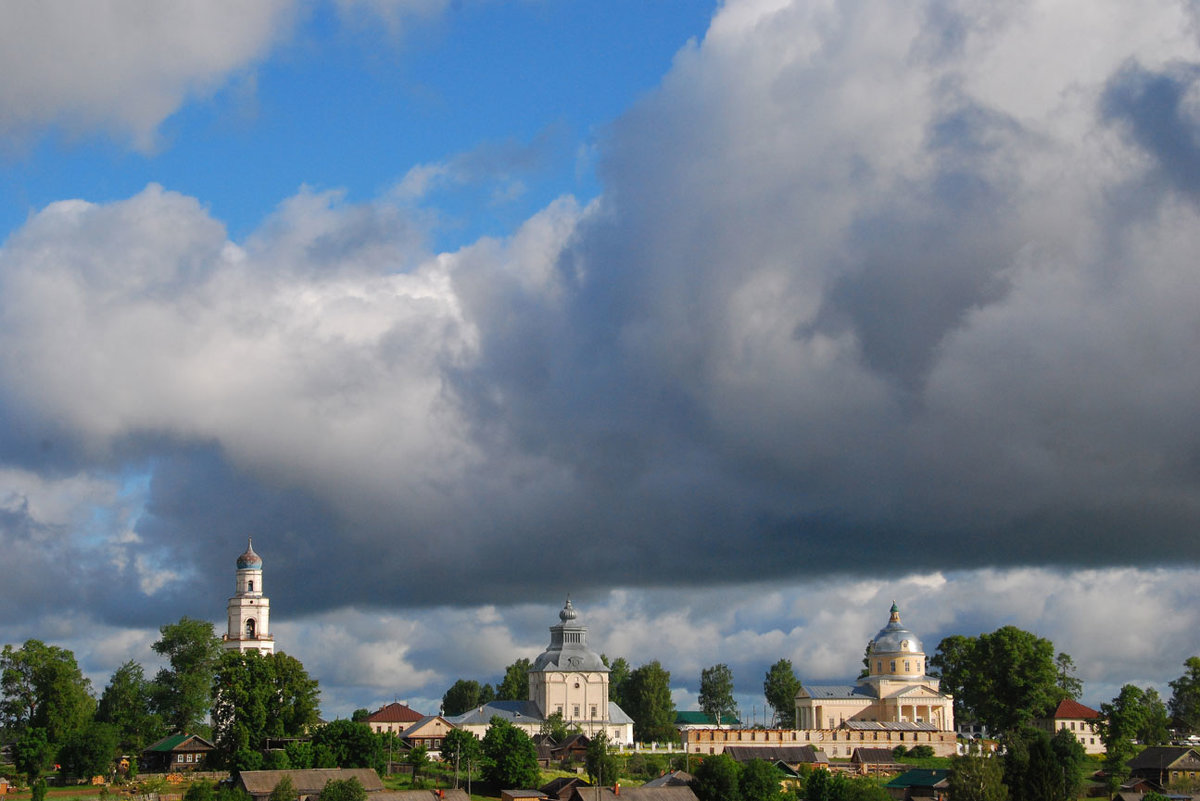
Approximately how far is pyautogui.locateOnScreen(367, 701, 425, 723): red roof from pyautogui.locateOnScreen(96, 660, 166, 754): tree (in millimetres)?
23381

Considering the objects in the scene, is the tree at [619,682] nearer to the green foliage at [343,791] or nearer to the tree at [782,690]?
the tree at [782,690]

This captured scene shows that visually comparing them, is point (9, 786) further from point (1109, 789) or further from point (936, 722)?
point (936, 722)

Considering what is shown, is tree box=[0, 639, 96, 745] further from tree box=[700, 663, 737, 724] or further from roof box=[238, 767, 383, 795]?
tree box=[700, 663, 737, 724]

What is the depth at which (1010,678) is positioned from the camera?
435 ft

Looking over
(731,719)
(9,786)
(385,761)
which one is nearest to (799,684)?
(731,719)

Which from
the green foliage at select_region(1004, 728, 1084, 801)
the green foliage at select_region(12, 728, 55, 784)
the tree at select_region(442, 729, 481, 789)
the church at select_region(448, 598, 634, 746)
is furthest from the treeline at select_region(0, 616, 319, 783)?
the green foliage at select_region(1004, 728, 1084, 801)

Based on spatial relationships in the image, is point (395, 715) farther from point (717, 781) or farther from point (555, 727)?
point (717, 781)

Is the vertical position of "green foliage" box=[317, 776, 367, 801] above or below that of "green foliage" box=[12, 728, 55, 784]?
below

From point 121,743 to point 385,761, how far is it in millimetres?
20056

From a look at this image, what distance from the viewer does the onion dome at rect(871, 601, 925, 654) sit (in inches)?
5906

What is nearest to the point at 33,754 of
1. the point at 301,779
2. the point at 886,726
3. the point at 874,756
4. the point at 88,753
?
the point at 88,753

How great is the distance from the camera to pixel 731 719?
164 metres

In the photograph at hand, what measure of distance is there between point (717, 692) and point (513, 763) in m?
77.4

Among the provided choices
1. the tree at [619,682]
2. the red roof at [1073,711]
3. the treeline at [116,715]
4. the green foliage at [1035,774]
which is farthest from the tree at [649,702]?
the green foliage at [1035,774]
